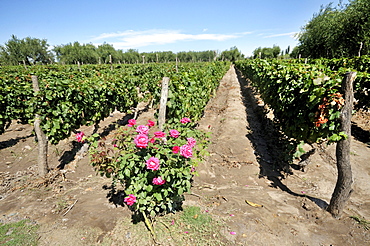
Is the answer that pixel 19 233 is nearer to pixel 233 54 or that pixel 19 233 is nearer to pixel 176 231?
pixel 176 231

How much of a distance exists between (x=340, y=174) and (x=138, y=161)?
2.92 meters

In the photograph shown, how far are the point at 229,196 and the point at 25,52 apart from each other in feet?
239

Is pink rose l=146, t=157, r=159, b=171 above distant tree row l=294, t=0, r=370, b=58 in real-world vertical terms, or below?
below

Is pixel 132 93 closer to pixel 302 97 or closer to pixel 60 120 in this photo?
pixel 60 120

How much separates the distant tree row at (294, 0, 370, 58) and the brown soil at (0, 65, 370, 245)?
560 inches

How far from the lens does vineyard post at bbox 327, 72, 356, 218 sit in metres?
2.56

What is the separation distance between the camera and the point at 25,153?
5699 millimetres

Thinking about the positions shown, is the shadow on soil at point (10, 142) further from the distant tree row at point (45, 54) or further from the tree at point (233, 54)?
the tree at point (233, 54)

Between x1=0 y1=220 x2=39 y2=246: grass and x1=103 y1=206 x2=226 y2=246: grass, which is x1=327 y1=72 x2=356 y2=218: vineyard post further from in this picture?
x1=0 y1=220 x2=39 y2=246: grass

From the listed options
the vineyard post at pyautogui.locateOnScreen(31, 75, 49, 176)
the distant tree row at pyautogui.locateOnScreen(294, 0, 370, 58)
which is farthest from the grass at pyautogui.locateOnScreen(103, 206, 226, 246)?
the distant tree row at pyautogui.locateOnScreen(294, 0, 370, 58)

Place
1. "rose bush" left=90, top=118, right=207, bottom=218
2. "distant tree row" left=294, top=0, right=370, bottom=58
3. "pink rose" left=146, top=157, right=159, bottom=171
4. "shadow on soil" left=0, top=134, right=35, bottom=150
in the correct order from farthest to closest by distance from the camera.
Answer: "distant tree row" left=294, top=0, right=370, bottom=58
"shadow on soil" left=0, top=134, right=35, bottom=150
"rose bush" left=90, top=118, right=207, bottom=218
"pink rose" left=146, top=157, right=159, bottom=171

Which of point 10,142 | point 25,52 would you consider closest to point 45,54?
point 25,52

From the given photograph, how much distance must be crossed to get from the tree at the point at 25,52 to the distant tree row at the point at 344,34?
66.6 metres

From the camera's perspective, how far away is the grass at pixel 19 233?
2.48 m
